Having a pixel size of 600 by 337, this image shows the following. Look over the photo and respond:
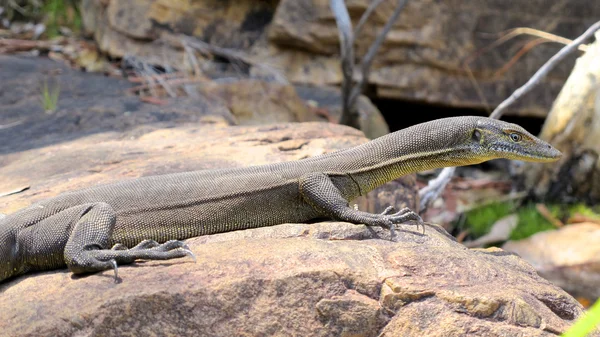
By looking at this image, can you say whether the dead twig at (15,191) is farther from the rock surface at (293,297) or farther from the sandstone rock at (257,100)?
the sandstone rock at (257,100)

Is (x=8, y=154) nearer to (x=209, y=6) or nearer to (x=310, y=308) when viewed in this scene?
(x=310, y=308)

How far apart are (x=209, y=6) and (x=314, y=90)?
2301mm

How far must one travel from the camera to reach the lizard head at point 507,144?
4.43 metres

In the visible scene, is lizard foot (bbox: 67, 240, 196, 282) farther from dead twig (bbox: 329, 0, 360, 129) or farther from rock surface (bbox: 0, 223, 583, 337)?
dead twig (bbox: 329, 0, 360, 129)

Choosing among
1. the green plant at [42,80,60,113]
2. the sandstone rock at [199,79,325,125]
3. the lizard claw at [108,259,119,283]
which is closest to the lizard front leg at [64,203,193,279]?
the lizard claw at [108,259,119,283]

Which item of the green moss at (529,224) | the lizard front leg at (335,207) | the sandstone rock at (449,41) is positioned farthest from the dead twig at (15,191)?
the sandstone rock at (449,41)

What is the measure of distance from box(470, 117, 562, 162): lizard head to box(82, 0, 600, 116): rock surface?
576 cm

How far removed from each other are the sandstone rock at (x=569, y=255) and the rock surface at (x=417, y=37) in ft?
10.2

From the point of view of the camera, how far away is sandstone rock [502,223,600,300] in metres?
6.92

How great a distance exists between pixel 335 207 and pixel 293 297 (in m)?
1.12

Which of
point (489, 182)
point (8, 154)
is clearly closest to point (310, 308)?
point (8, 154)

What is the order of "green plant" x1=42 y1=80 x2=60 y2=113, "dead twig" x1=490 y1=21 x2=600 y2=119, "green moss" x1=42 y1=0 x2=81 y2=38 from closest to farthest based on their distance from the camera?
"dead twig" x1=490 y1=21 x2=600 y2=119 → "green plant" x1=42 y1=80 x2=60 y2=113 → "green moss" x1=42 y1=0 x2=81 y2=38

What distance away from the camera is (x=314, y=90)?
33.9 ft

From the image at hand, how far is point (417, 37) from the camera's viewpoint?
10039 mm
